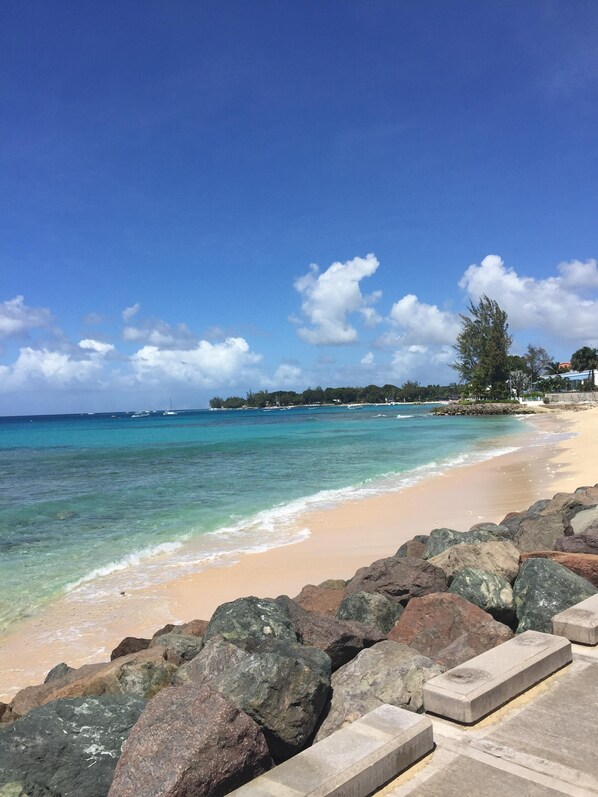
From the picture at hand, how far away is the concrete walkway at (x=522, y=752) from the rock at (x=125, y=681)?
2.28 m

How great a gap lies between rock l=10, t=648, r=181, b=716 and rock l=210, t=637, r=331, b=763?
100 cm

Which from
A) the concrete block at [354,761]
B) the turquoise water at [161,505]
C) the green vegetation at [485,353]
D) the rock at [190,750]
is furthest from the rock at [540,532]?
the green vegetation at [485,353]

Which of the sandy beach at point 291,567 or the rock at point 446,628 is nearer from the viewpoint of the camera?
the rock at point 446,628

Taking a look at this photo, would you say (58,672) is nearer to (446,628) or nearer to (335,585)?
(335,585)

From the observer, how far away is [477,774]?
306 cm

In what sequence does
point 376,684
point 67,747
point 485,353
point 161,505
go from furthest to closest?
point 485,353 < point 161,505 < point 376,684 < point 67,747

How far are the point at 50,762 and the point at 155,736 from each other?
78cm

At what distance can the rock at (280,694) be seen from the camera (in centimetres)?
362

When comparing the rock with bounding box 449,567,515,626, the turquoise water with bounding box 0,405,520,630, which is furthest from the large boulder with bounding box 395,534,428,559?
the turquoise water with bounding box 0,405,520,630

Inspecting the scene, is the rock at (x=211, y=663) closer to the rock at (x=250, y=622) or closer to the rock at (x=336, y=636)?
the rock at (x=250, y=622)

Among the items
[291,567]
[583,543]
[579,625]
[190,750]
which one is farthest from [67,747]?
[291,567]

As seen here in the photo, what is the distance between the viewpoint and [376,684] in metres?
4.12

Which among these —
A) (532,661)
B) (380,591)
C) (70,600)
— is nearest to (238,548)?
(70,600)

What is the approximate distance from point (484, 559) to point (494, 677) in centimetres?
308
